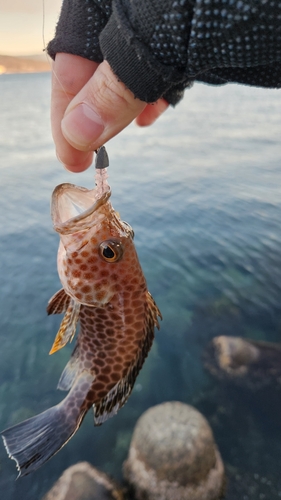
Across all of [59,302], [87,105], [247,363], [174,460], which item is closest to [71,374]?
[59,302]

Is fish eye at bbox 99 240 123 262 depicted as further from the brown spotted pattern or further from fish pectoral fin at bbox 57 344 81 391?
fish pectoral fin at bbox 57 344 81 391

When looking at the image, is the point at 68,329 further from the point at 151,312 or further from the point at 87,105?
the point at 87,105

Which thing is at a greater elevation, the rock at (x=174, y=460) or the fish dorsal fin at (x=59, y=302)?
the fish dorsal fin at (x=59, y=302)

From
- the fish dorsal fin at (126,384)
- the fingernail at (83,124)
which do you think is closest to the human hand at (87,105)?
the fingernail at (83,124)

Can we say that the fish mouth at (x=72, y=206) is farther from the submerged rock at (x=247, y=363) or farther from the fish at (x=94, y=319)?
the submerged rock at (x=247, y=363)

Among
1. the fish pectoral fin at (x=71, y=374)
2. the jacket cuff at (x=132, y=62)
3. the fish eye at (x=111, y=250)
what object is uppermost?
the jacket cuff at (x=132, y=62)

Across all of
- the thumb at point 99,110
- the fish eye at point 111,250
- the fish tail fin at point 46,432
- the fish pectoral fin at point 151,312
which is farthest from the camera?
the fish pectoral fin at point 151,312

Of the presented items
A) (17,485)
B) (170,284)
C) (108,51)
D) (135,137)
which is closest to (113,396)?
(108,51)
